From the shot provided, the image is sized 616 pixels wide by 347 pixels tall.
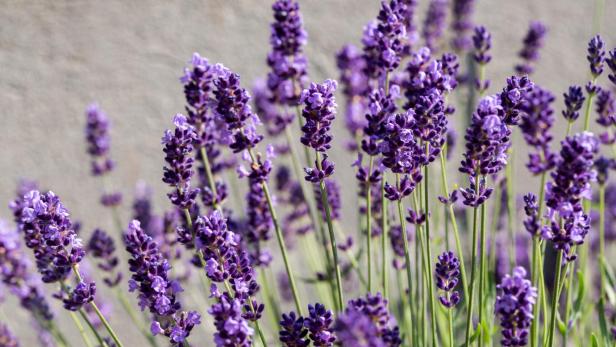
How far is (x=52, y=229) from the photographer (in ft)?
5.15

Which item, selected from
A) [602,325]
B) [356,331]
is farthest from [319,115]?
[602,325]

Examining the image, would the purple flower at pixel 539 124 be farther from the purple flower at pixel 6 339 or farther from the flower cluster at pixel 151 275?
the purple flower at pixel 6 339

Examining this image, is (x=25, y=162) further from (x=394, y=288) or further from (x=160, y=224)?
(x=394, y=288)

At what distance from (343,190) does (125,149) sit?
1105 mm

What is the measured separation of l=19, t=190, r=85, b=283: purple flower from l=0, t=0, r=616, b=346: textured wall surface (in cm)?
165

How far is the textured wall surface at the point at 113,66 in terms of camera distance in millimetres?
3168

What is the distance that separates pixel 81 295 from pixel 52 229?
17cm

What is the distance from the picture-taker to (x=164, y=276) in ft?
5.02

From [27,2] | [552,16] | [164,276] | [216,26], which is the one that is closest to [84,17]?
[27,2]

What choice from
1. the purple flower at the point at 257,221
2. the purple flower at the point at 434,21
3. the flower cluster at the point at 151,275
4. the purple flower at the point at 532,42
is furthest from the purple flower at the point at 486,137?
the purple flower at the point at 434,21

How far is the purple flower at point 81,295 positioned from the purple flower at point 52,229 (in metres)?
0.06

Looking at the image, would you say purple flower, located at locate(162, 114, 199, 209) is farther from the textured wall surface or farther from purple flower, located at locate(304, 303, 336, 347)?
the textured wall surface

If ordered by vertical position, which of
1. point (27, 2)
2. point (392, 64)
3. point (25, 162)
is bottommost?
point (392, 64)

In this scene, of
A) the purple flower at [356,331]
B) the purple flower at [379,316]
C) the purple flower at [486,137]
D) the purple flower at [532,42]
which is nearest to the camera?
the purple flower at [356,331]
